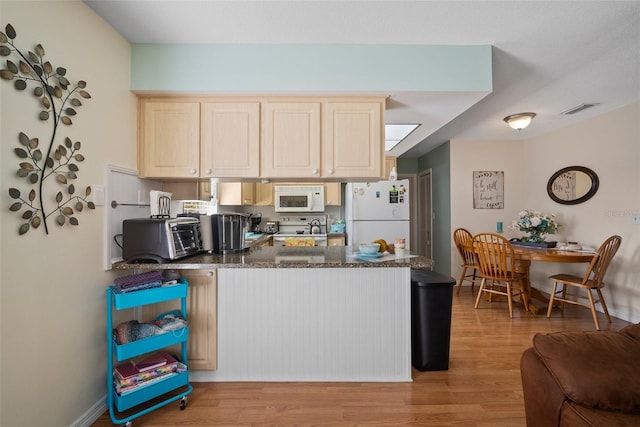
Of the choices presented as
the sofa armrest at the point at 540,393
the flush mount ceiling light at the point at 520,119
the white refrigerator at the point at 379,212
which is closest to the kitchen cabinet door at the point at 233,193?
the white refrigerator at the point at 379,212

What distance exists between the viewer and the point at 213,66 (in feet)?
6.85

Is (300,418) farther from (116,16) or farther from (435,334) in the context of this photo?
(116,16)

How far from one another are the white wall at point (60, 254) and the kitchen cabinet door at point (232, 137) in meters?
0.54

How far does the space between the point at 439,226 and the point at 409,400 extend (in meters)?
3.74

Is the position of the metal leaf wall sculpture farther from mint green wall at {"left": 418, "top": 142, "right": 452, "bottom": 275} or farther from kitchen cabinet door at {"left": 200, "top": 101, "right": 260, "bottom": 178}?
mint green wall at {"left": 418, "top": 142, "right": 452, "bottom": 275}

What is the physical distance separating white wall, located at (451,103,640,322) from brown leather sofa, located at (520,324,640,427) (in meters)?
2.83

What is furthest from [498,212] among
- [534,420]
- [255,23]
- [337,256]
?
[255,23]

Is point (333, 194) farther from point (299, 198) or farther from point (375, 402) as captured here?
point (375, 402)

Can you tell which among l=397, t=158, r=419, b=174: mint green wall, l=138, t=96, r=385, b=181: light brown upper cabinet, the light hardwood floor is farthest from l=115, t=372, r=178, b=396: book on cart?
l=397, t=158, r=419, b=174: mint green wall

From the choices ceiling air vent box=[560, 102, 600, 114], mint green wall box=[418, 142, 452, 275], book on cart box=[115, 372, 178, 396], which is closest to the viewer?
book on cart box=[115, 372, 178, 396]

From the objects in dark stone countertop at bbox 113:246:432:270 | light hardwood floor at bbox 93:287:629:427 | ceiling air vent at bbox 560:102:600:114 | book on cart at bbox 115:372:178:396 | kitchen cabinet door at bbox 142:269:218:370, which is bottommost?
light hardwood floor at bbox 93:287:629:427

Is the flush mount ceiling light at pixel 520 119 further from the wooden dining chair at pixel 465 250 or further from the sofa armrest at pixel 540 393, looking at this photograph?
the sofa armrest at pixel 540 393

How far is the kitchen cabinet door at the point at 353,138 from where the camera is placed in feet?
7.23

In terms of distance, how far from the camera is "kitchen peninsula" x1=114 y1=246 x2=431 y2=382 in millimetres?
2043
